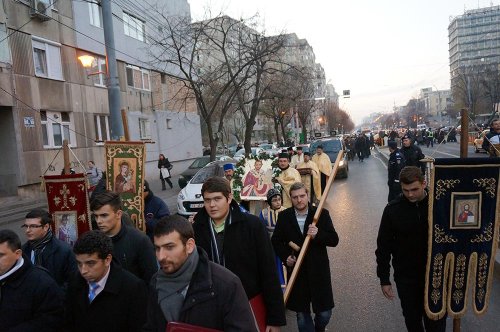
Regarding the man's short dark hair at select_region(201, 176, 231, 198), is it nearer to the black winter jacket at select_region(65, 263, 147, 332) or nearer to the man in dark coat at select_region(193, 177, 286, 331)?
the man in dark coat at select_region(193, 177, 286, 331)

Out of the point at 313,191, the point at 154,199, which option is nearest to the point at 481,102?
the point at 313,191

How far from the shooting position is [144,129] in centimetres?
2647

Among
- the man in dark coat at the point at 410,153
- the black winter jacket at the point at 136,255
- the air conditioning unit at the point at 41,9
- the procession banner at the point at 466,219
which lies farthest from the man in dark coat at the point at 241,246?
the air conditioning unit at the point at 41,9

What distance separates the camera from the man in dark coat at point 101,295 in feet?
8.80

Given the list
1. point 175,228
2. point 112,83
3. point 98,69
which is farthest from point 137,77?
point 175,228

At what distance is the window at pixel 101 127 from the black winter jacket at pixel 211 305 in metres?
20.8

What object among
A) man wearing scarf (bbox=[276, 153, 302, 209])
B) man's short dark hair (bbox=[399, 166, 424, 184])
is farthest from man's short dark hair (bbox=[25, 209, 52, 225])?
man wearing scarf (bbox=[276, 153, 302, 209])

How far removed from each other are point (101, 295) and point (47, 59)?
18.4 metres

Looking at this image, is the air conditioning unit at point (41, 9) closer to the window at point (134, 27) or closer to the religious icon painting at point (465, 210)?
the window at point (134, 27)

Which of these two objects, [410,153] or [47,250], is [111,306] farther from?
[410,153]

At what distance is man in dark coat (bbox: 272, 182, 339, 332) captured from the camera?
3977 mm

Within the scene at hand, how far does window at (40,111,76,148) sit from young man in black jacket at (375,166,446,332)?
691 inches

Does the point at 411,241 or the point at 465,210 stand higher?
the point at 465,210

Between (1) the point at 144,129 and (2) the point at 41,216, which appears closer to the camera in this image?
(2) the point at 41,216
